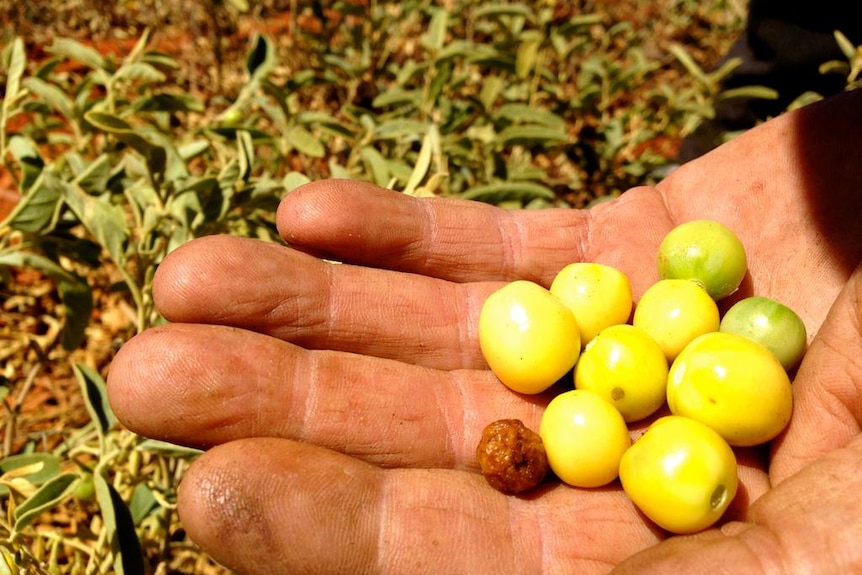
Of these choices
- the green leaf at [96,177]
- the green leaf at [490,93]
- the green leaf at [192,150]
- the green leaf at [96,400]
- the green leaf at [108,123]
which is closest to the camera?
the green leaf at [96,400]

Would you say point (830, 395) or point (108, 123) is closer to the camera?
point (830, 395)

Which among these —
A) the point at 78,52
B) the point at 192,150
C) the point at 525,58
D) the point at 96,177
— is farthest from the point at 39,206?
the point at 525,58

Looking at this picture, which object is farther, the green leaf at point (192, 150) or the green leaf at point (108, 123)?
the green leaf at point (192, 150)

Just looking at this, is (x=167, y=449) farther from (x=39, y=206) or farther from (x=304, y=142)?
(x=304, y=142)

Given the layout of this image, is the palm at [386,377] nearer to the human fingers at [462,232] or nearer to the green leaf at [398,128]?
the human fingers at [462,232]

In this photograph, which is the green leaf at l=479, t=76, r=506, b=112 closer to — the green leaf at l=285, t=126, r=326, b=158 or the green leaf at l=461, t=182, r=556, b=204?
the green leaf at l=461, t=182, r=556, b=204

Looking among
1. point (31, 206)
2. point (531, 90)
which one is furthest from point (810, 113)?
point (31, 206)

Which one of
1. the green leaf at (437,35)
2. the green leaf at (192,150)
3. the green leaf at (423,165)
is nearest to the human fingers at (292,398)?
the green leaf at (423,165)
